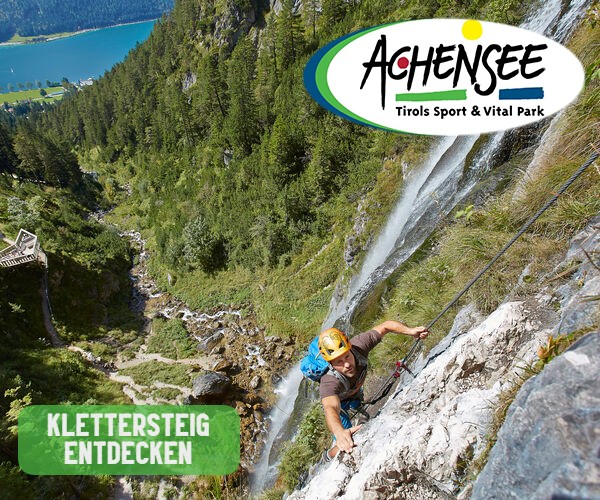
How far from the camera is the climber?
456cm

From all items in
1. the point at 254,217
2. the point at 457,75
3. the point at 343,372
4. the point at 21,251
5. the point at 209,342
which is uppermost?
the point at 457,75

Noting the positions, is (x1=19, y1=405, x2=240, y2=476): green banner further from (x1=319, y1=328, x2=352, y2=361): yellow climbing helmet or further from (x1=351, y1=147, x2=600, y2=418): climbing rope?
(x1=319, y1=328, x2=352, y2=361): yellow climbing helmet

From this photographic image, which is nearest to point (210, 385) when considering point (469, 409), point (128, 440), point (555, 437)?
point (128, 440)

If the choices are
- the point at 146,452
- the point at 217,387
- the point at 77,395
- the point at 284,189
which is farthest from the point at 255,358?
the point at 284,189

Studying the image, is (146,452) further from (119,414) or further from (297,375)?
(297,375)

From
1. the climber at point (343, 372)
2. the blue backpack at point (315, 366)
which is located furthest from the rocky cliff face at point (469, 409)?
the blue backpack at point (315, 366)

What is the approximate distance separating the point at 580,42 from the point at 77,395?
2574 centimetres

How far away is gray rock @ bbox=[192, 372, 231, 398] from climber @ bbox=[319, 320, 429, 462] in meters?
15.5

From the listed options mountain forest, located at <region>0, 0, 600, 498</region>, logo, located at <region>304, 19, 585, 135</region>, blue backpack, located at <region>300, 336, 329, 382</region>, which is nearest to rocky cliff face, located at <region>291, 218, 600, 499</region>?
mountain forest, located at <region>0, 0, 600, 498</region>

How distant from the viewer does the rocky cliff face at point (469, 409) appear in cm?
258

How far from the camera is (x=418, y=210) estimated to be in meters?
14.8

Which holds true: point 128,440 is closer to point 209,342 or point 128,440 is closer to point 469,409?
point 209,342

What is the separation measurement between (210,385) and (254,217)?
1648cm

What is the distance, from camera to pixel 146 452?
17141mm
